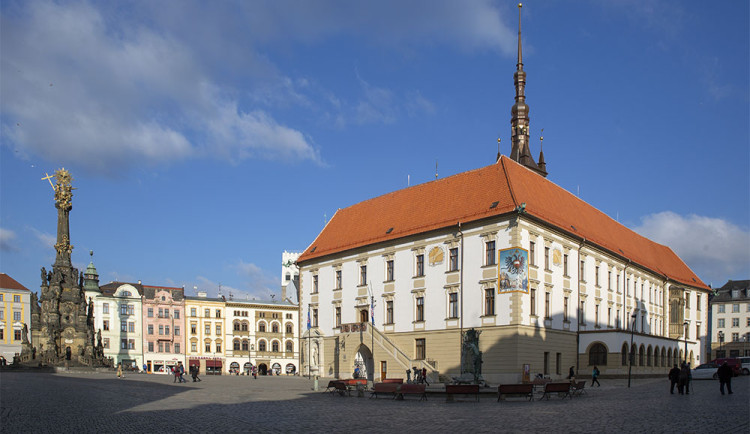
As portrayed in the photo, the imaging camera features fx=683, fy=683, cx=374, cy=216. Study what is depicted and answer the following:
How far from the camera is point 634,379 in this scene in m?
44.7

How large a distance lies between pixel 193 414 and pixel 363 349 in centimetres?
3125

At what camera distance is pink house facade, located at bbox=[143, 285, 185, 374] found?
85.9 m

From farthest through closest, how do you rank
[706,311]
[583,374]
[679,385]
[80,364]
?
[706,311], [80,364], [583,374], [679,385]

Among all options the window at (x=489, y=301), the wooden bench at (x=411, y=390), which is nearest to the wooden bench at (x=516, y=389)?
the wooden bench at (x=411, y=390)

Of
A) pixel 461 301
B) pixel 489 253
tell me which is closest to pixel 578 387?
pixel 489 253

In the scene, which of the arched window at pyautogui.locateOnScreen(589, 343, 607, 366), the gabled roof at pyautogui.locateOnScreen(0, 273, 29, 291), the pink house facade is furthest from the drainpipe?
the gabled roof at pyautogui.locateOnScreen(0, 273, 29, 291)

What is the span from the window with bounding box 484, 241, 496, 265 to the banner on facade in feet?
4.54

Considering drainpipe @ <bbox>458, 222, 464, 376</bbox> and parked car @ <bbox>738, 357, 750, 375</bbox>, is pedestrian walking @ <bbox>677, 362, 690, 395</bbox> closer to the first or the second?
drainpipe @ <bbox>458, 222, 464, 376</bbox>

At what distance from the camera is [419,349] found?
1921 inches

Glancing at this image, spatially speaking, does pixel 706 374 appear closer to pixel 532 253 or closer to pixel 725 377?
pixel 532 253

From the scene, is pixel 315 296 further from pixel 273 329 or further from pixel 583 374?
pixel 273 329

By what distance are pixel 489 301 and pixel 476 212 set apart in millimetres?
6163

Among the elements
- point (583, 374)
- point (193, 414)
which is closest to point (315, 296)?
point (583, 374)

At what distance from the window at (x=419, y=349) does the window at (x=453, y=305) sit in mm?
3398
